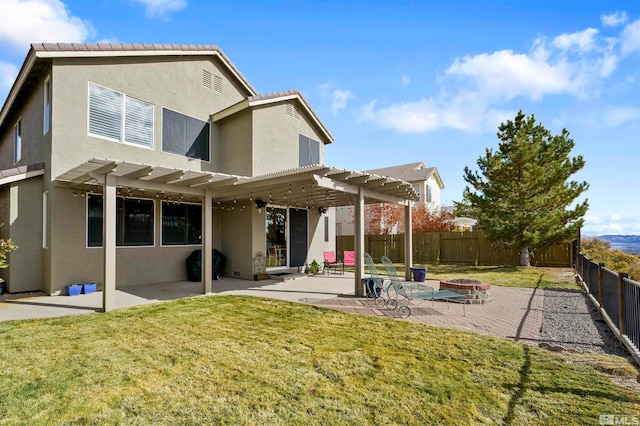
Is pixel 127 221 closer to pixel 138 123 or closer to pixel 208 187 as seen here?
pixel 138 123

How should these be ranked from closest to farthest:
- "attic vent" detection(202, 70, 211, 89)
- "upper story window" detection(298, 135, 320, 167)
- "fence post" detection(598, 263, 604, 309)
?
"fence post" detection(598, 263, 604, 309) → "attic vent" detection(202, 70, 211, 89) → "upper story window" detection(298, 135, 320, 167)

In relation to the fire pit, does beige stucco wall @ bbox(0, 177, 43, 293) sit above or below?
above

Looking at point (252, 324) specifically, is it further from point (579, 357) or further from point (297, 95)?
point (297, 95)

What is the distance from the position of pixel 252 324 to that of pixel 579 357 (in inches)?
195

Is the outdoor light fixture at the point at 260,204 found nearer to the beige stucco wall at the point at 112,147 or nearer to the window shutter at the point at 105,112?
the beige stucco wall at the point at 112,147

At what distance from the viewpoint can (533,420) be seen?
3047 mm

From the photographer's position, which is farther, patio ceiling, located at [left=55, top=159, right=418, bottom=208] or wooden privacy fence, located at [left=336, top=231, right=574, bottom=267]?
wooden privacy fence, located at [left=336, top=231, right=574, bottom=267]

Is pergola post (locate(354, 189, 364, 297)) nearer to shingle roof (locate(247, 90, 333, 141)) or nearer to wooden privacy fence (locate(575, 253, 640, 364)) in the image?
wooden privacy fence (locate(575, 253, 640, 364))

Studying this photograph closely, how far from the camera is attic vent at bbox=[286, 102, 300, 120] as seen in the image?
13.3 meters

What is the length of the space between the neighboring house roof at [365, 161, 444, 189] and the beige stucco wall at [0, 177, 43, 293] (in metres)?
23.8

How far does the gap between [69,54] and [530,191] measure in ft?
59.3

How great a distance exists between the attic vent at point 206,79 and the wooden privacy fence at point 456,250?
13.2m

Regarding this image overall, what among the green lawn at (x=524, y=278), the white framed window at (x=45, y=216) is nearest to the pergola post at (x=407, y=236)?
the green lawn at (x=524, y=278)

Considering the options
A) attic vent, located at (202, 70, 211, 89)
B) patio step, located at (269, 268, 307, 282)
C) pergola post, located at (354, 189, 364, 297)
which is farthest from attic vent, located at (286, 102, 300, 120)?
pergola post, located at (354, 189, 364, 297)
